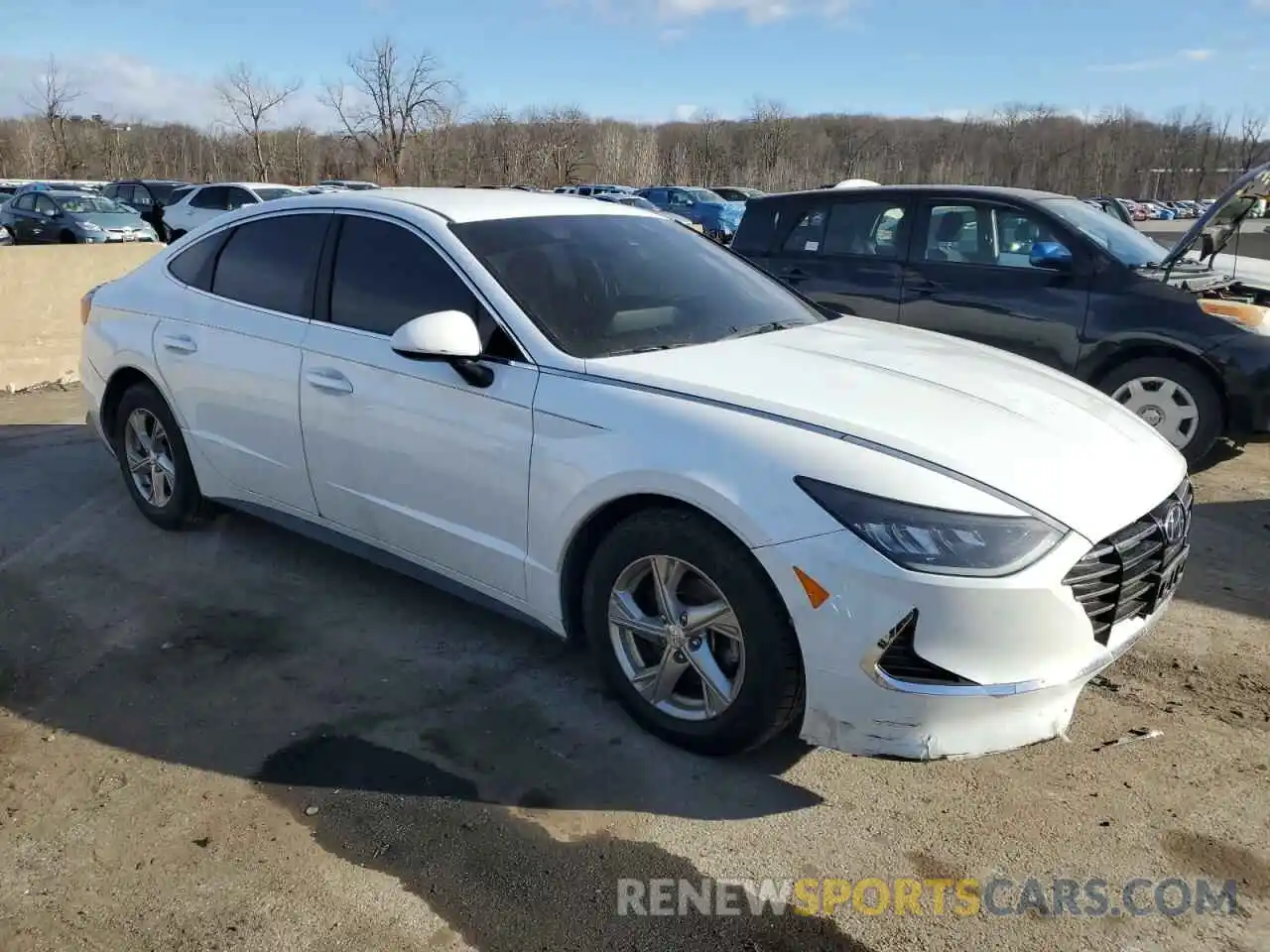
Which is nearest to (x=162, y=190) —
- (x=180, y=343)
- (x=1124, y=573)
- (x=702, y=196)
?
(x=702, y=196)

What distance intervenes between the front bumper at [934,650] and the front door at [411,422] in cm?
103

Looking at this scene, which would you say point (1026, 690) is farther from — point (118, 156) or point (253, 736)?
point (118, 156)

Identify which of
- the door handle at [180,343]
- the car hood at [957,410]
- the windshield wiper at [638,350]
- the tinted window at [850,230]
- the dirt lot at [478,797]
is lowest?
the dirt lot at [478,797]

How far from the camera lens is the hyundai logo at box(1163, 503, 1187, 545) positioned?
2.88 m

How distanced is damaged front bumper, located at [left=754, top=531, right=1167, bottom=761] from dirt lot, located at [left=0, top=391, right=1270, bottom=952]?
348mm

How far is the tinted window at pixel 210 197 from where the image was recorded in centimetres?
2084

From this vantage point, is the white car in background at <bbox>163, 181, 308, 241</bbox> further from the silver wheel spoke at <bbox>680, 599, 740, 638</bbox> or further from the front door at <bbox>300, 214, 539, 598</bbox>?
the silver wheel spoke at <bbox>680, 599, 740, 638</bbox>

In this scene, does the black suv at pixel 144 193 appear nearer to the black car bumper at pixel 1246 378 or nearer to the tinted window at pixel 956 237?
the tinted window at pixel 956 237

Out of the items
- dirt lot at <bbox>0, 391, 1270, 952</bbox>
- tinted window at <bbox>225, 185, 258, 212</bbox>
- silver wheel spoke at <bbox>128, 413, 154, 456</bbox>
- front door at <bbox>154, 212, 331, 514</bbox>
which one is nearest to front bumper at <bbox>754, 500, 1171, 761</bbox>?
dirt lot at <bbox>0, 391, 1270, 952</bbox>

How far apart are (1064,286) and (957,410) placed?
4.02 metres

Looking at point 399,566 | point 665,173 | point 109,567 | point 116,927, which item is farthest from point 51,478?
point 665,173

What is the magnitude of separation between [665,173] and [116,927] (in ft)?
249

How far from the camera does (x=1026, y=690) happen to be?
253 cm

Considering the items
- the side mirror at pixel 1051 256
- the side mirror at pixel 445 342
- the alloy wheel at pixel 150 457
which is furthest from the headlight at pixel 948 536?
the side mirror at pixel 1051 256
